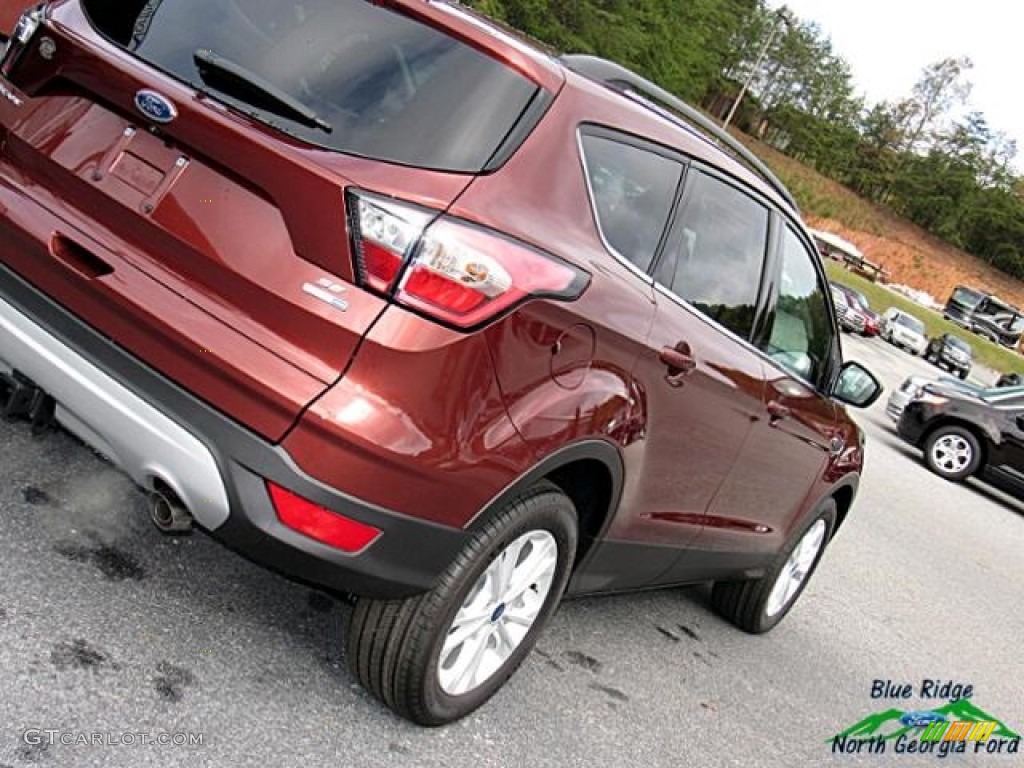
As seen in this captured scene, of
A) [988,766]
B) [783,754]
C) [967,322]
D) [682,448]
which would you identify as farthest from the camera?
[967,322]

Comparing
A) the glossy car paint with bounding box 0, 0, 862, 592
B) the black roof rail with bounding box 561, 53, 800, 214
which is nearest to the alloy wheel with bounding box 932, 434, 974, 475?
the black roof rail with bounding box 561, 53, 800, 214

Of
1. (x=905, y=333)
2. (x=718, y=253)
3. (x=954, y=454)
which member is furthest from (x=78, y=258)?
(x=905, y=333)

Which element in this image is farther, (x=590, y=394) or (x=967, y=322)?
(x=967, y=322)

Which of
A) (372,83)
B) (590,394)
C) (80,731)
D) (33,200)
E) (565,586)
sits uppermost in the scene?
(372,83)

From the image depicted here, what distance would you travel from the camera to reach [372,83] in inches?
103

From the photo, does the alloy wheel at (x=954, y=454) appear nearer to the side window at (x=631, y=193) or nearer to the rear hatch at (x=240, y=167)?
the side window at (x=631, y=193)

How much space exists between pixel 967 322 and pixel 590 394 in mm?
52135

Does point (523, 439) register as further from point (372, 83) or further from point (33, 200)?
point (33, 200)

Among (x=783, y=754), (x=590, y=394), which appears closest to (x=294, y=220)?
(x=590, y=394)

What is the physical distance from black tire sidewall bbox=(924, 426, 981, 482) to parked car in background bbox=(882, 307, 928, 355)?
22.4 metres

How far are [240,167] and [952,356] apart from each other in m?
32.6

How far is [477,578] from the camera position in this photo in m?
2.77

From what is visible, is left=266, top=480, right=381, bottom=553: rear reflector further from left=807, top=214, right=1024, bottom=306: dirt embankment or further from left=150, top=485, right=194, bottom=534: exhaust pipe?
left=807, top=214, right=1024, bottom=306: dirt embankment

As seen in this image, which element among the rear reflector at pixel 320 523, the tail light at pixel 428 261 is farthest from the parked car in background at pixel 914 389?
the rear reflector at pixel 320 523
